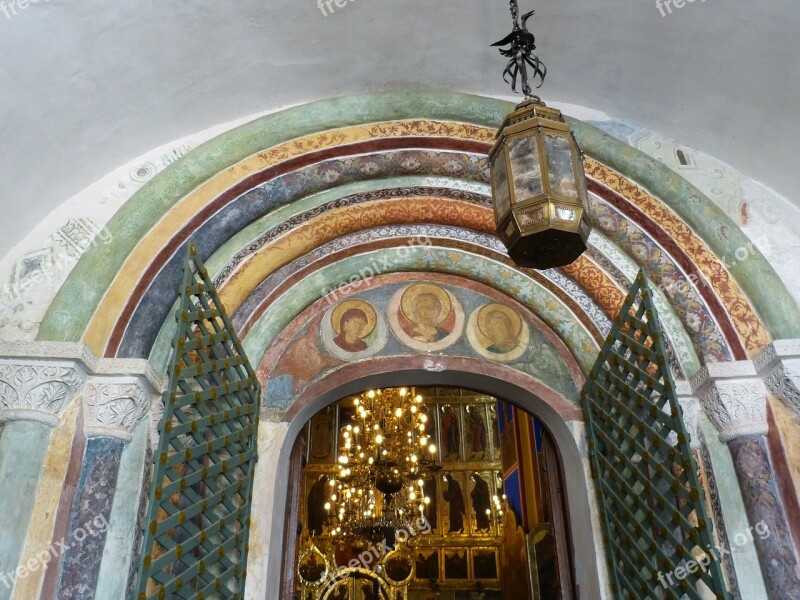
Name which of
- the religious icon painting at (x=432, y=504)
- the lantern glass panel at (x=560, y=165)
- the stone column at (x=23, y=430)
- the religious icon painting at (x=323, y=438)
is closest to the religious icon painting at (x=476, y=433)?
the religious icon painting at (x=432, y=504)

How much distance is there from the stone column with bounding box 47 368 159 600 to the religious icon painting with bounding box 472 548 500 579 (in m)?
9.36

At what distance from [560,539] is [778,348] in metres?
2.35

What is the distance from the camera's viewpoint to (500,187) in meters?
2.85

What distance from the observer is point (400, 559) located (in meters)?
11.6

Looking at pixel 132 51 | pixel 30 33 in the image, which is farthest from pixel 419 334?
pixel 30 33

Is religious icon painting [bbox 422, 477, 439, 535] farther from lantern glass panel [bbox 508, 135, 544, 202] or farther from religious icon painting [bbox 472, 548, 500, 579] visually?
lantern glass panel [bbox 508, 135, 544, 202]

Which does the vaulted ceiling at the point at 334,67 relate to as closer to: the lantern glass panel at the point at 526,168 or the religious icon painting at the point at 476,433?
the lantern glass panel at the point at 526,168

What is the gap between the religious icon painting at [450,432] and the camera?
1283 cm

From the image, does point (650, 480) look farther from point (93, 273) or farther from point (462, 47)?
point (93, 273)

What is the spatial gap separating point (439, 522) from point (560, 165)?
1066cm

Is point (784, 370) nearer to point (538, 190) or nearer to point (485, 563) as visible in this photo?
point (538, 190)

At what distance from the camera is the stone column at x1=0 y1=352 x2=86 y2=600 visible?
3.29 meters

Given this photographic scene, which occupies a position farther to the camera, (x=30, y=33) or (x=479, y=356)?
(x=479, y=356)

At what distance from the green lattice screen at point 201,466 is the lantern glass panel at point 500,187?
1804mm
